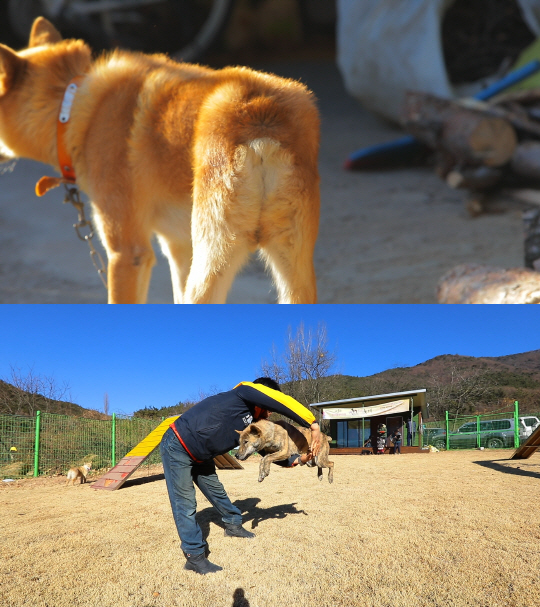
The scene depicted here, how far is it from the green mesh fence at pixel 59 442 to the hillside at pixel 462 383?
7.63 m

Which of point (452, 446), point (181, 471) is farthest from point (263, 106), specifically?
point (452, 446)

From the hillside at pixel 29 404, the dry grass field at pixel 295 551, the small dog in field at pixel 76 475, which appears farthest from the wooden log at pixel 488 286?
the hillside at pixel 29 404

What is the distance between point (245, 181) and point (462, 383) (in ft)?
58.3

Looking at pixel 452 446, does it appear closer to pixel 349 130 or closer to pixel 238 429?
pixel 349 130

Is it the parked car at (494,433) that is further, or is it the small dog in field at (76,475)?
the parked car at (494,433)

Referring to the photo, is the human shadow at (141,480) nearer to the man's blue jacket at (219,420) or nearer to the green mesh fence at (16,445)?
the green mesh fence at (16,445)

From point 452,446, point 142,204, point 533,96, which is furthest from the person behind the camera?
point 452,446

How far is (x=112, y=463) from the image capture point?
296 inches

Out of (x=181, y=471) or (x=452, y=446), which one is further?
(x=452, y=446)

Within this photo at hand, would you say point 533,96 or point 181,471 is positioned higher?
point 533,96

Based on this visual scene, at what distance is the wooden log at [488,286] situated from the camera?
3.76 metres

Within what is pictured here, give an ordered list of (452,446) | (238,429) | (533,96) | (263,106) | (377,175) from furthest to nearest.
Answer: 1. (452,446)
2. (377,175)
3. (533,96)
4. (263,106)
5. (238,429)

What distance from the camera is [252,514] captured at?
136 inches

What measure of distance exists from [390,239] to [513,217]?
172cm
